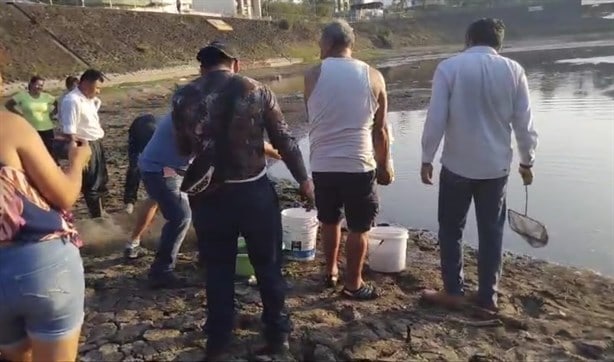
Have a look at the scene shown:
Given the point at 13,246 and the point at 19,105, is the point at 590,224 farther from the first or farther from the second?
the point at 19,105

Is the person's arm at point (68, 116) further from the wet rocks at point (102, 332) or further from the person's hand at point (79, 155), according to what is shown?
the person's hand at point (79, 155)

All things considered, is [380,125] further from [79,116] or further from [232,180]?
[79,116]

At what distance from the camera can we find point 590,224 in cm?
726

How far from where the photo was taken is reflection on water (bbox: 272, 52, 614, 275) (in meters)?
6.78

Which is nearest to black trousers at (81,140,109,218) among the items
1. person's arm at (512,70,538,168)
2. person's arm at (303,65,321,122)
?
→ person's arm at (303,65,321,122)

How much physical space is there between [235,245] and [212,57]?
1.10 m

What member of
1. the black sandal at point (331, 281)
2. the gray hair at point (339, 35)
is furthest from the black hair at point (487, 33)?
the black sandal at point (331, 281)

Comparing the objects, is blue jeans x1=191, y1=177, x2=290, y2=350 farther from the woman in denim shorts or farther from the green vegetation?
the green vegetation

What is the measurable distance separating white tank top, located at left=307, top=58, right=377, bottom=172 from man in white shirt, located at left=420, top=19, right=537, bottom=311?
424mm

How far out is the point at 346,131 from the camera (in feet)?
14.2

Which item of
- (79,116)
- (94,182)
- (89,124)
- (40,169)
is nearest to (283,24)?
(94,182)

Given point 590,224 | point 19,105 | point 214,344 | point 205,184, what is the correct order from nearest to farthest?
point 205,184 < point 214,344 < point 590,224 < point 19,105

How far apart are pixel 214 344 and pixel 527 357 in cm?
192


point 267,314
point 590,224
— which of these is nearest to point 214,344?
point 267,314
